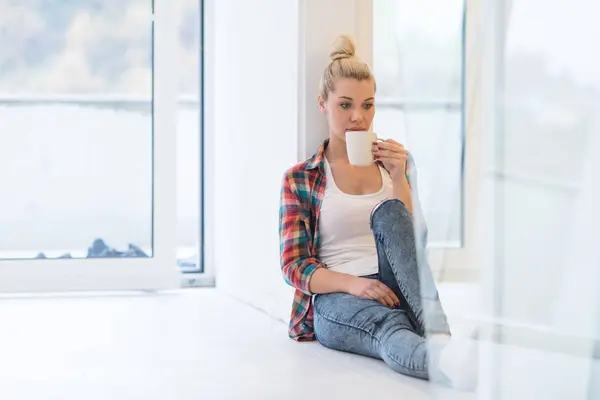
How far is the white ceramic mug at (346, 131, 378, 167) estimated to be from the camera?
1.72m

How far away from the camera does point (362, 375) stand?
5.03ft

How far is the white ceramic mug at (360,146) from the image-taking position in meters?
1.72

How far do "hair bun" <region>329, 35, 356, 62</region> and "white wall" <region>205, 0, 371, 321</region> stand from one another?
9 centimetres

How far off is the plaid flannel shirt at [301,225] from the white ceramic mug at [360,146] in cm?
20

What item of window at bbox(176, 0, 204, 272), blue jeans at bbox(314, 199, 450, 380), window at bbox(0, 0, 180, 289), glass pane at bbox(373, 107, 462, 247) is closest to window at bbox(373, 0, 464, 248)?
glass pane at bbox(373, 107, 462, 247)

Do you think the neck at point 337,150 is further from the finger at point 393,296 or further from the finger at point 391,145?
the finger at point 393,296

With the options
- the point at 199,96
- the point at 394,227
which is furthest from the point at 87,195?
the point at 394,227

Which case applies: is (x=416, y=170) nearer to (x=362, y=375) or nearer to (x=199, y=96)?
(x=362, y=375)

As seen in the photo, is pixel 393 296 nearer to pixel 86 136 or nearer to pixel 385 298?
pixel 385 298

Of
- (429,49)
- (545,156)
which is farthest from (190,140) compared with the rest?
(545,156)

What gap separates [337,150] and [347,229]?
19 centimetres

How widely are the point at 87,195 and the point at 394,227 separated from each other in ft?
5.06

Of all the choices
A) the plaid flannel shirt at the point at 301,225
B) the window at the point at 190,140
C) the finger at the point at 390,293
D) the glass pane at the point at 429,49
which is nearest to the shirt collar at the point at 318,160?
the plaid flannel shirt at the point at 301,225

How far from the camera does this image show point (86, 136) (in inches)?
116
